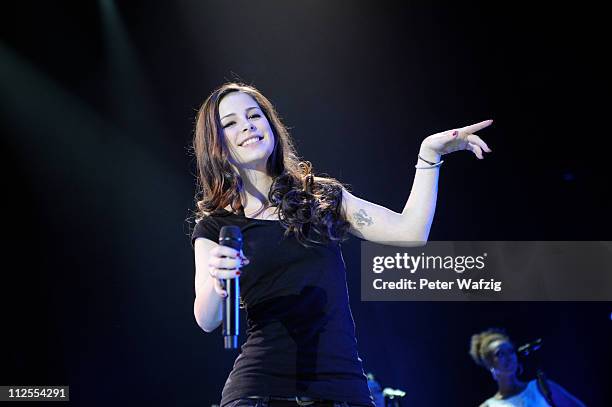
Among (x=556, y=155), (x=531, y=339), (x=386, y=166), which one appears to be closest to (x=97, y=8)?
(x=386, y=166)

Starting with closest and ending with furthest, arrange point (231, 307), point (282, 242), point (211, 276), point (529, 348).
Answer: point (231, 307)
point (211, 276)
point (282, 242)
point (529, 348)

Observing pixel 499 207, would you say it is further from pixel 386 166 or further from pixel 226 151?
pixel 226 151

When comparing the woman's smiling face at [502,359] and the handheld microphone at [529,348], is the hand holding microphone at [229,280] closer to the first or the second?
the handheld microphone at [529,348]

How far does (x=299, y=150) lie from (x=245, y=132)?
11.5 feet

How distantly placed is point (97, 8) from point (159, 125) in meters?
1.01

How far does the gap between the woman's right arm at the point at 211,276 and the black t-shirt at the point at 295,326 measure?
0.08 metres

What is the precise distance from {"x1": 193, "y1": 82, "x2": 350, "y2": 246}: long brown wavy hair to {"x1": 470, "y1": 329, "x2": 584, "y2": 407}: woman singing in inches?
138

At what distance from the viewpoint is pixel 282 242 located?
1745 mm

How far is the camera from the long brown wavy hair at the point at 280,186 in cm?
178

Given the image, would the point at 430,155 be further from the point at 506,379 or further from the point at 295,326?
the point at 506,379

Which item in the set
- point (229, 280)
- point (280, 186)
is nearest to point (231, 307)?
point (229, 280)

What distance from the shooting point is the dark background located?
17.1ft

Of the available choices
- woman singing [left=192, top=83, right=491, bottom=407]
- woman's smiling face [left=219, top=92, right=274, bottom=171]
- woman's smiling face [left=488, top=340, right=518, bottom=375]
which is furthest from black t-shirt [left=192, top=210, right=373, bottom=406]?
woman's smiling face [left=488, top=340, right=518, bottom=375]

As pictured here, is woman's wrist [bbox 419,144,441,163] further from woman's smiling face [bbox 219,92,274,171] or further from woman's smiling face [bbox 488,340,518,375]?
woman's smiling face [bbox 488,340,518,375]
